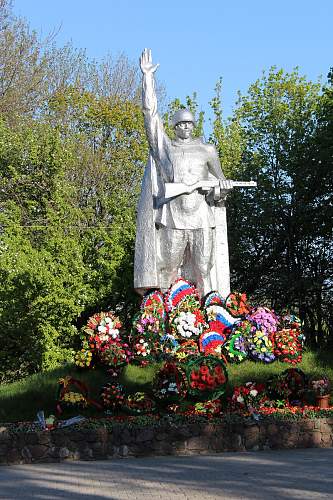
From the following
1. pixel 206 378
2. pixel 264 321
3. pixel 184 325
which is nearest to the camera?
pixel 206 378

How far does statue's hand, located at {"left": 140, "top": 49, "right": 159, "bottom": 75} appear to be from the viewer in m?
15.4

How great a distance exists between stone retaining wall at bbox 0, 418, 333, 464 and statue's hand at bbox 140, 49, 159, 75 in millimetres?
6928

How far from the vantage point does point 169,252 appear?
1572 centimetres

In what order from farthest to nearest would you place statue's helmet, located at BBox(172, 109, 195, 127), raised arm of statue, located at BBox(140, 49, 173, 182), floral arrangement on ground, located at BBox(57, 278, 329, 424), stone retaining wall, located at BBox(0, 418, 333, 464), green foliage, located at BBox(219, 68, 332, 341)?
green foliage, located at BBox(219, 68, 332, 341) → statue's helmet, located at BBox(172, 109, 195, 127) → raised arm of statue, located at BBox(140, 49, 173, 182) → floral arrangement on ground, located at BBox(57, 278, 329, 424) → stone retaining wall, located at BBox(0, 418, 333, 464)

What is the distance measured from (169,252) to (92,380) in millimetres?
2830

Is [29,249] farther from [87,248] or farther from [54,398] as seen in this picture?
[54,398]

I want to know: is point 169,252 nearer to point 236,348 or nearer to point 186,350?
point 186,350

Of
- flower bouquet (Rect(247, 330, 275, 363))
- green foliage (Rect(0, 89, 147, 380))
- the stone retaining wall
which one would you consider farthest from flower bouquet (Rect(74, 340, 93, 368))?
green foliage (Rect(0, 89, 147, 380))

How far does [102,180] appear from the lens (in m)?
26.4

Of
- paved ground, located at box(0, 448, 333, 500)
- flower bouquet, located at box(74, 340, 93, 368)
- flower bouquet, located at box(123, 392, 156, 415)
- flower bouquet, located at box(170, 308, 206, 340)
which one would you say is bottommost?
paved ground, located at box(0, 448, 333, 500)

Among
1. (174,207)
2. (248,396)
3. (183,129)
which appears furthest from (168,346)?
(183,129)

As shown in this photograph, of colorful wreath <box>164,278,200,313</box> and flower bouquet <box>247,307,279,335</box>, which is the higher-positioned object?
colorful wreath <box>164,278,200,313</box>

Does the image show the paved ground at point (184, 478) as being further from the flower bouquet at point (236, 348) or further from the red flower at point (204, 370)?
the flower bouquet at point (236, 348)

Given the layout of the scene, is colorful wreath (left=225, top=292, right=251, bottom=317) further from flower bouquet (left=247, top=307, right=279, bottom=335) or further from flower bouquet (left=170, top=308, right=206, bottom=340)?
flower bouquet (left=170, top=308, right=206, bottom=340)
